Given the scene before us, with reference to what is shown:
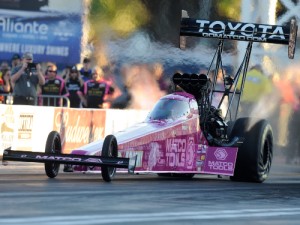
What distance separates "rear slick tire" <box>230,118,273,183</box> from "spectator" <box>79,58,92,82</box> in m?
10.9

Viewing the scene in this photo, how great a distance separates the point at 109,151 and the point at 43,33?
58.4 feet

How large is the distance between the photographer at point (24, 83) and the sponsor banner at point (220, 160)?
930 cm

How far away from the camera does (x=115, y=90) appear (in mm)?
33031

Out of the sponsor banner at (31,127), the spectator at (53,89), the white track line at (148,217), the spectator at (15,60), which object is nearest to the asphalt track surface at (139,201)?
the white track line at (148,217)

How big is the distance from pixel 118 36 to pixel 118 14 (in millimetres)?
740

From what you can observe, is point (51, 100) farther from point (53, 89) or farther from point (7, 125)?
point (7, 125)

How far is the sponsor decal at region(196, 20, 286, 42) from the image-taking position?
831 inches

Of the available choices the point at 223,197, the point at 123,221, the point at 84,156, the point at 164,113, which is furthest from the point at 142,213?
the point at 164,113

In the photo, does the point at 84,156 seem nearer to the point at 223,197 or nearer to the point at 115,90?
the point at 223,197

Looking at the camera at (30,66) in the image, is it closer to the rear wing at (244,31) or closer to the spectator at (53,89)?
the spectator at (53,89)

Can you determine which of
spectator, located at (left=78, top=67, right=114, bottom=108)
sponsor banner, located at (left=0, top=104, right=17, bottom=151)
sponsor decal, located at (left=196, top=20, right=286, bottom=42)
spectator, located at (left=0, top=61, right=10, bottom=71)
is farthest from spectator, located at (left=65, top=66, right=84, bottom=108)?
sponsor decal, located at (left=196, top=20, right=286, bottom=42)

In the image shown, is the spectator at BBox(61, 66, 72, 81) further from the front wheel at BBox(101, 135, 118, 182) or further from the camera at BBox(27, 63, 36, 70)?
the front wheel at BBox(101, 135, 118, 182)

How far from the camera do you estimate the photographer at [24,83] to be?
2831 centimetres

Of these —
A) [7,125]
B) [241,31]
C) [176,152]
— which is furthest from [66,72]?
[176,152]
